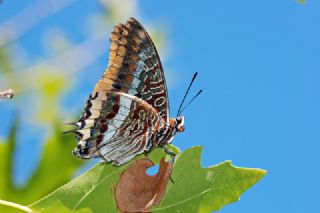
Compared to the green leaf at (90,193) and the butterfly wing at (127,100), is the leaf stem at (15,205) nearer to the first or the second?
the green leaf at (90,193)

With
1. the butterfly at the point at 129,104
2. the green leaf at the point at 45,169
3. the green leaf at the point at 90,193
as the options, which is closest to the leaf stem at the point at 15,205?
the green leaf at the point at 90,193

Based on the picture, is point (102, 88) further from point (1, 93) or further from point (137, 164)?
point (1, 93)

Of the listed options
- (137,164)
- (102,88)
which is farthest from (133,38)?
Answer: (137,164)

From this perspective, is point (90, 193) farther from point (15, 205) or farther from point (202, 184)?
point (202, 184)

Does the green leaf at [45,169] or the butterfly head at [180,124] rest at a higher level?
the butterfly head at [180,124]

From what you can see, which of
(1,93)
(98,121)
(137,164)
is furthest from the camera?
(98,121)

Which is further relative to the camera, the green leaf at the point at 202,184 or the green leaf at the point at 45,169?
the green leaf at the point at 45,169
